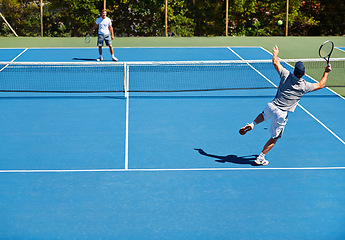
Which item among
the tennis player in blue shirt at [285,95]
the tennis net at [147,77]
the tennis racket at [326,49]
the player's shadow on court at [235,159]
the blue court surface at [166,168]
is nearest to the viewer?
the blue court surface at [166,168]

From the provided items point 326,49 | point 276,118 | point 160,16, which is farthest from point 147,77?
point 160,16

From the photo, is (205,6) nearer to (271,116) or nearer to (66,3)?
(66,3)

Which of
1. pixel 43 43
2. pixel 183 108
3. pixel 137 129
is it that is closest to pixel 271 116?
pixel 137 129

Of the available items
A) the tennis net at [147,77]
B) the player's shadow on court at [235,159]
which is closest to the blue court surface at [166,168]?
the player's shadow on court at [235,159]

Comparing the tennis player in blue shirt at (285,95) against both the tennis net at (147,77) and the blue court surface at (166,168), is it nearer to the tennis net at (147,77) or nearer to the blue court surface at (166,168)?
the blue court surface at (166,168)

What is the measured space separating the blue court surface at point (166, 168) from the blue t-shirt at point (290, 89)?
116 centimetres

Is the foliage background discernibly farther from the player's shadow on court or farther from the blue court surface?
the player's shadow on court

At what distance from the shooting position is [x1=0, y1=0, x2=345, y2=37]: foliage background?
27.5 meters

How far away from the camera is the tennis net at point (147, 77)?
1579 cm

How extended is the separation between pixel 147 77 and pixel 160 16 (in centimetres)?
1101

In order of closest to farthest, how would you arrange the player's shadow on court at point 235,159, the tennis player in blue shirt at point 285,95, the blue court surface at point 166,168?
the blue court surface at point 166,168
the tennis player in blue shirt at point 285,95
the player's shadow on court at point 235,159

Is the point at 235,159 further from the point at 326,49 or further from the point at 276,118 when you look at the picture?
the point at 326,49

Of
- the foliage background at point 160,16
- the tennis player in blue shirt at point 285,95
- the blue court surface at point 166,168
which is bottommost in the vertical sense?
the blue court surface at point 166,168

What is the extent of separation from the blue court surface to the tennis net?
590mm
